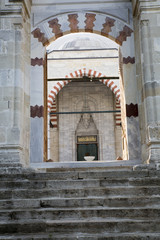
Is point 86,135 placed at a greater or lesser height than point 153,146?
greater

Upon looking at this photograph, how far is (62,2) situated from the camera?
665 centimetres

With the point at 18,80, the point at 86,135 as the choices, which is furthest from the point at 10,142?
the point at 86,135

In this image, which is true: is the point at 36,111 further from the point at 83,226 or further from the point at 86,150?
the point at 86,150

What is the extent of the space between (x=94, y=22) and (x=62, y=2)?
807mm

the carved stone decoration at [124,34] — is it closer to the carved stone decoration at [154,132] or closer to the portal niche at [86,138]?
the carved stone decoration at [154,132]

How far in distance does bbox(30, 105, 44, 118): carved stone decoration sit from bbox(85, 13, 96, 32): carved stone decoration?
1919 mm

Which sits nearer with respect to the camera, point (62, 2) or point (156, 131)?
point (156, 131)

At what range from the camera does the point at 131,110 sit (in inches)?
241

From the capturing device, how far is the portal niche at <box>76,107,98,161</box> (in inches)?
665

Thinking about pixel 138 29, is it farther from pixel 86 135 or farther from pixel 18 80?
pixel 86 135

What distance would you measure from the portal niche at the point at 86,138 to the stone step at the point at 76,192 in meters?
13.0

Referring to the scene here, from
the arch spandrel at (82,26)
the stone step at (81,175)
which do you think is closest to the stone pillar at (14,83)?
the arch spandrel at (82,26)

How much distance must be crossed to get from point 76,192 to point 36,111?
2.72 metres

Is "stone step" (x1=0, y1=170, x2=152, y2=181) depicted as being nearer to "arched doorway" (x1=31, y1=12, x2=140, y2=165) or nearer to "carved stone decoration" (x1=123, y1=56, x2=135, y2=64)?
"arched doorway" (x1=31, y1=12, x2=140, y2=165)
